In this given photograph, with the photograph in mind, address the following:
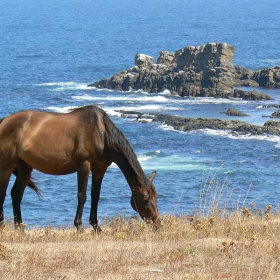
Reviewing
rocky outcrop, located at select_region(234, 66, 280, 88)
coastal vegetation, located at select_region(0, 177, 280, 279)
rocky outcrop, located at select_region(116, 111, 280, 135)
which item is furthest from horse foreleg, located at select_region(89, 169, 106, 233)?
rocky outcrop, located at select_region(234, 66, 280, 88)

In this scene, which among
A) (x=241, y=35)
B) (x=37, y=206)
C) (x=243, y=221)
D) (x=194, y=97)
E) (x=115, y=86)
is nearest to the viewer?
(x=243, y=221)

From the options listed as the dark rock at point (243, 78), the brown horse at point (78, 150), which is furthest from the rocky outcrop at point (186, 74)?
the brown horse at point (78, 150)

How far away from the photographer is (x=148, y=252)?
457 inches

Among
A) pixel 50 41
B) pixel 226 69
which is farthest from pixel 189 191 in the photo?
pixel 50 41

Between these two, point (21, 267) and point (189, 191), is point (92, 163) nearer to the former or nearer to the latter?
point (21, 267)

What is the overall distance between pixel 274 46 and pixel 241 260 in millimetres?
113173

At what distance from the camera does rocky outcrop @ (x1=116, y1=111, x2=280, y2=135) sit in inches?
2057

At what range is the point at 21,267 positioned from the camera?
10.6 meters

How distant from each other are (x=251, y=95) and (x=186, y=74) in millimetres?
7517

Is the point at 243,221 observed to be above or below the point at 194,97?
above

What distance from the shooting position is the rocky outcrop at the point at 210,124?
52250 millimetres

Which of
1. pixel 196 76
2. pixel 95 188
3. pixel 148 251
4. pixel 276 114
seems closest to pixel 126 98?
pixel 196 76

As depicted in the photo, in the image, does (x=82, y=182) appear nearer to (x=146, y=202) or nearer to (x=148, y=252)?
(x=146, y=202)

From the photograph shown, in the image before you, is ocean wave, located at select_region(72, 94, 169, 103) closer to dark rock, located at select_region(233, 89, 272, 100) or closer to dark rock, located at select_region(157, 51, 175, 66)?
dark rock, located at select_region(233, 89, 272, 100)
